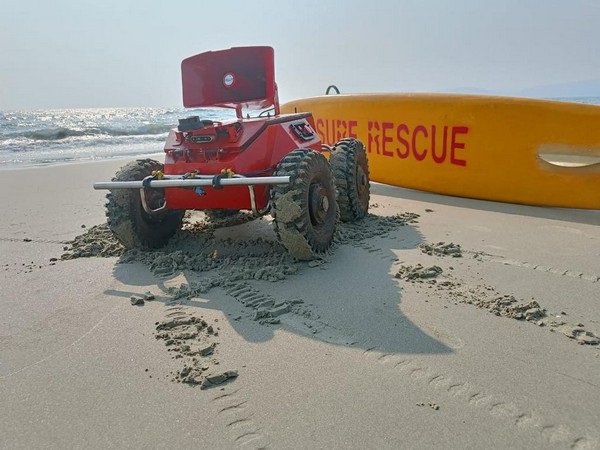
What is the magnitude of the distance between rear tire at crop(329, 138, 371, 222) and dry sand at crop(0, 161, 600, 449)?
10.1 inches

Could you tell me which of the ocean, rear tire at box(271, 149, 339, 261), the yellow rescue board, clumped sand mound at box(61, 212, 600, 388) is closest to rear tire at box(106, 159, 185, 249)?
clumped sand mound at box(61, 212, 600, 388)

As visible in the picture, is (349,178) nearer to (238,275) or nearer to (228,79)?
(228,79)

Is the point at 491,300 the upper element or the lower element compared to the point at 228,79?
lower

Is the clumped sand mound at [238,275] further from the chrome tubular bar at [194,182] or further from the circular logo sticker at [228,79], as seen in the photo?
the circular logo sticker at [228,79]

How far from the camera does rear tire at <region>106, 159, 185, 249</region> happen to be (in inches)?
134

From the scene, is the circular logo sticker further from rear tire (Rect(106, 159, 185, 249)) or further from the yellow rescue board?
the yellow rescue board

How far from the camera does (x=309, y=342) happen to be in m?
2.16

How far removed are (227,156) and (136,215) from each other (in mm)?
741

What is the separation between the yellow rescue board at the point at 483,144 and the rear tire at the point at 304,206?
217 centimetres

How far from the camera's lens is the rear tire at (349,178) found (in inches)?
156

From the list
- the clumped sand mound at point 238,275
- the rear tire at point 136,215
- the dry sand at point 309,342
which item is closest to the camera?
the dry sand at point 309,342

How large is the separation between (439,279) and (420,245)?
660 millimetres

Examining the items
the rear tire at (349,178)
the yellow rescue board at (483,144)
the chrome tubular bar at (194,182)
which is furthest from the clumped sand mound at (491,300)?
the yellow rescue board at (483,144)

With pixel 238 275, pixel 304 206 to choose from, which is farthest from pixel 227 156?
pixel 238 275
